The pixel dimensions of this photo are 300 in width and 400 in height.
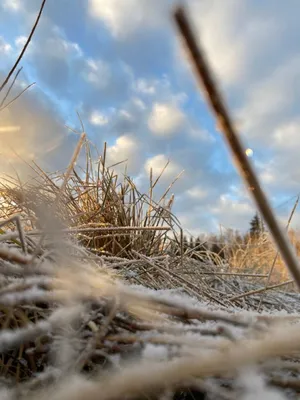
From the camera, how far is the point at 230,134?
0.64 feet

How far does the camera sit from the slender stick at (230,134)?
18 centimetres

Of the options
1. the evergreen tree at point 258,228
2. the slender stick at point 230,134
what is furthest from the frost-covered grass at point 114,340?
the evergreen tree at point 258,228

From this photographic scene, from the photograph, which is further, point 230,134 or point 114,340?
point 114,340

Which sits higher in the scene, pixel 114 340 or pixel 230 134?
pixel 230 134

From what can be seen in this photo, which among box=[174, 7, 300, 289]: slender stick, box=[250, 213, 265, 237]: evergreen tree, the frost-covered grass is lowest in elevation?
the frost-covered grass

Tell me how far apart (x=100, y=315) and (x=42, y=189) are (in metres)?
0.89

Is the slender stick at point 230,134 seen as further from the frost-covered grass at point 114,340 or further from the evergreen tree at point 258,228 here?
the evergreen tree at point 258,228

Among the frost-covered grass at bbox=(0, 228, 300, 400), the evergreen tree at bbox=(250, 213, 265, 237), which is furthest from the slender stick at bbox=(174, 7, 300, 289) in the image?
the evergreen tree at bbox=(250, 213, 265, 237)

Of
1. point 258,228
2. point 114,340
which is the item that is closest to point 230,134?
point 114,340

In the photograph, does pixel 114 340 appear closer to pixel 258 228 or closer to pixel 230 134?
pixel 230 134

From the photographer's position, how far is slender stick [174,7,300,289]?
7.0 inches

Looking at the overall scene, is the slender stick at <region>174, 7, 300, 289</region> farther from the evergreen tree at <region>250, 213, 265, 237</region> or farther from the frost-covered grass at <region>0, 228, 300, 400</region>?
the evergreen tree at <region>250, 213, 265, 237</region>

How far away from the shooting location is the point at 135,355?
1.22ft

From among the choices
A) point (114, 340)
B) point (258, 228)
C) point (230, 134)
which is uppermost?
point (258, 228)
